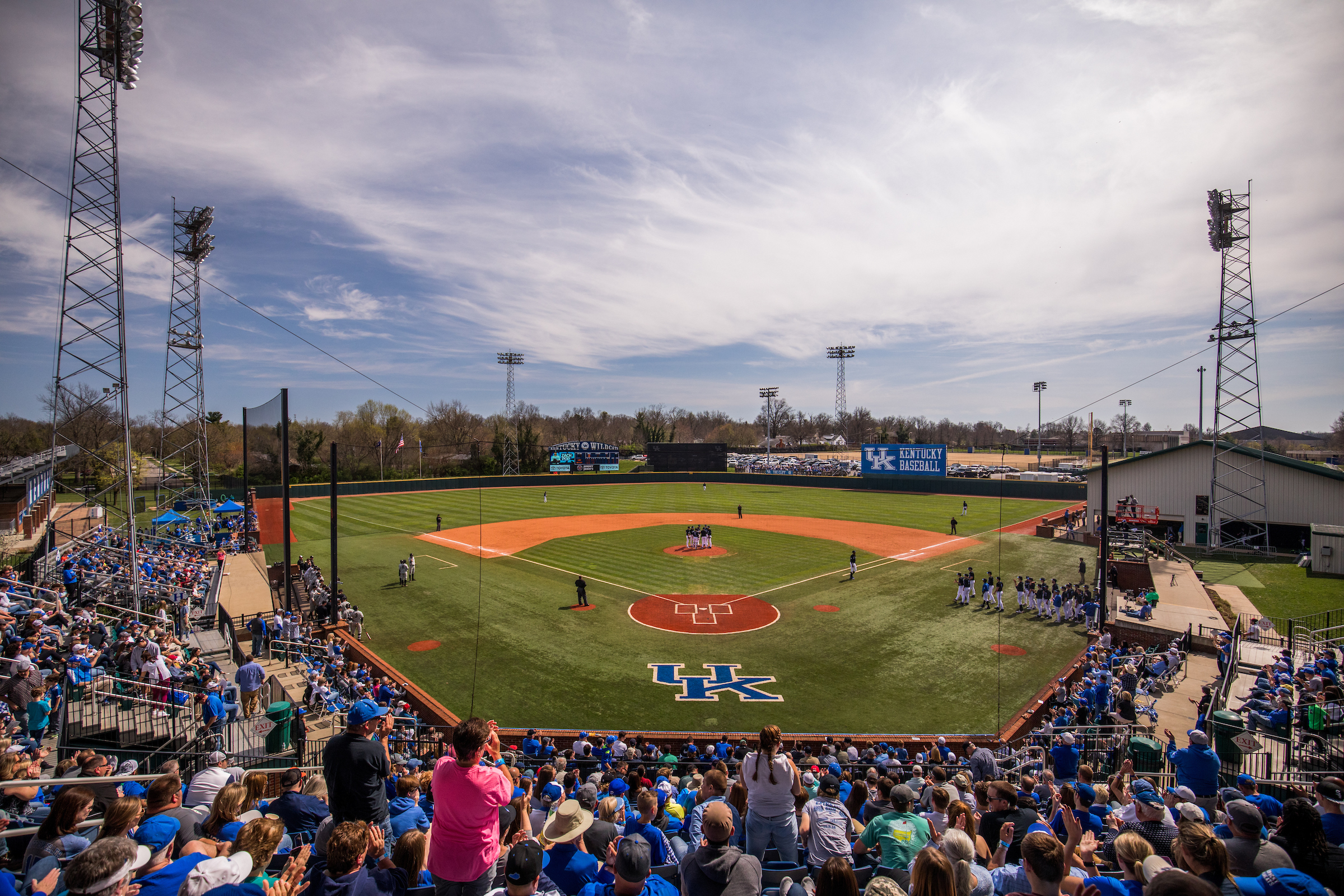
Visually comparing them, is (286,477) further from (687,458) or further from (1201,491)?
(687,458)

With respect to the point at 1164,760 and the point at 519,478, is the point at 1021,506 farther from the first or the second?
the point at 519,478

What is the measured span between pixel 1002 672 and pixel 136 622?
969 inches

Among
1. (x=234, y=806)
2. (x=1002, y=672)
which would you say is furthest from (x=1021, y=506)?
(x=234, y=806)

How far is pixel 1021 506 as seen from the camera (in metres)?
53.2

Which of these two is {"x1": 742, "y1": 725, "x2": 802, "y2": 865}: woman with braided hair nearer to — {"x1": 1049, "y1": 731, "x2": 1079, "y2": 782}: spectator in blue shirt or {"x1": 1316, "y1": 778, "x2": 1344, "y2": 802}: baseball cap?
{"x1": 1316, "y1": 778, "x2": 1344, "y2": 802}: baseball cap

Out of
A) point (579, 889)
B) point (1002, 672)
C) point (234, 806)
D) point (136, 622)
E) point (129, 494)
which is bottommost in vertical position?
point (1002, 672)

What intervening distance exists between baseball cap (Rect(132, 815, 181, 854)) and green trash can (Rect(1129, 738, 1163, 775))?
42.9 feet

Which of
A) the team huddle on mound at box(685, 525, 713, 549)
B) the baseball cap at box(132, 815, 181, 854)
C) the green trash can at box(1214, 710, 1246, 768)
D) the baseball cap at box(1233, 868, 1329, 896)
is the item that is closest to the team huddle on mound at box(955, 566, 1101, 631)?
the green trash can at box(1214, 710, 1246, 768)

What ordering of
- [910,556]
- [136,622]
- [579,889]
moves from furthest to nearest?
1. [910,556]
2. [136,622]
3. [579,889]

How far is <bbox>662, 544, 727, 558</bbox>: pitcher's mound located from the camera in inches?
1292

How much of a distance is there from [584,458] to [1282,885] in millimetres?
73106

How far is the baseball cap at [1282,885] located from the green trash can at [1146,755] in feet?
24.3

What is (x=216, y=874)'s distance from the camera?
3.68 meters

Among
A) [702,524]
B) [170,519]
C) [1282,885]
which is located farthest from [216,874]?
[702,524]
